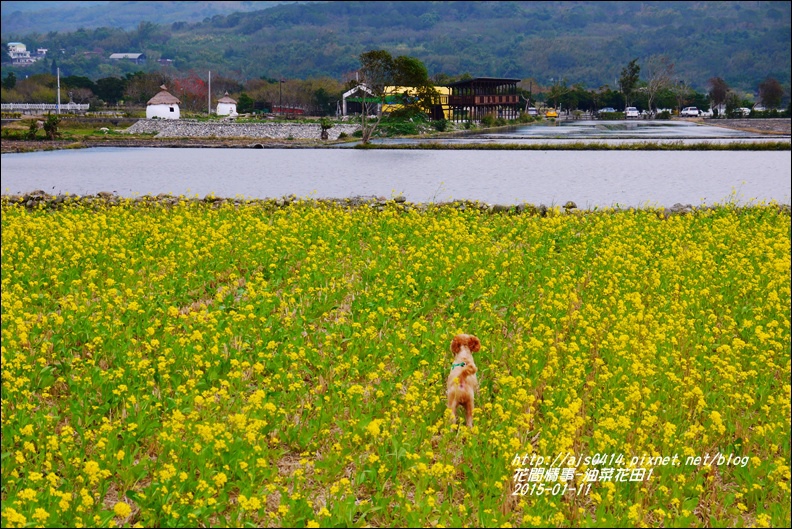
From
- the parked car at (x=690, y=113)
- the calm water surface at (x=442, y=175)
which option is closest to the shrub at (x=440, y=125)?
the calm water surface at (x=442, y=175)

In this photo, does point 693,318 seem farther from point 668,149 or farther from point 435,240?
point 668,149

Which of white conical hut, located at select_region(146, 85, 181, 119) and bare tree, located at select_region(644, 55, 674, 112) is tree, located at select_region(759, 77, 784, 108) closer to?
bare tree, located at select_region(644, 55, 674, 112)

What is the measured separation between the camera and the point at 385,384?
8047 millimetres

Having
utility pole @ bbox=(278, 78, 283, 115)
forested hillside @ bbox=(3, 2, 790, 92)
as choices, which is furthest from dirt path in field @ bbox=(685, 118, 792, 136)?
Result: utility pole @ bbox=(278, 78, 283, 115)

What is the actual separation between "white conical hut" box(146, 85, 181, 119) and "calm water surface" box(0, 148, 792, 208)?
44.8 meters

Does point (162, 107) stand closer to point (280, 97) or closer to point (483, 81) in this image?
point (280, 97)

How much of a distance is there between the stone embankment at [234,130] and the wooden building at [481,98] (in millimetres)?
12168

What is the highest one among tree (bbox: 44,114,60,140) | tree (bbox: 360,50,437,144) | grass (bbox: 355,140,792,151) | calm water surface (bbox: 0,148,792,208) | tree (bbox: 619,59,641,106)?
tree (bbox: 619,59,641,106)

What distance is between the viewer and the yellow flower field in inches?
248

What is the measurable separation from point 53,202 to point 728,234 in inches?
634

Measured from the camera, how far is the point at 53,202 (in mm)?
20531

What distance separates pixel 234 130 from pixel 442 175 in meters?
52.3

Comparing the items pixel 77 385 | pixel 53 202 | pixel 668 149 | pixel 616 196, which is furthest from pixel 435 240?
pixel 668 149

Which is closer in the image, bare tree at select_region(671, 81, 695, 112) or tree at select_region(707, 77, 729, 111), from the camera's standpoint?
tree at select_region(707, 77, 729, 111)
